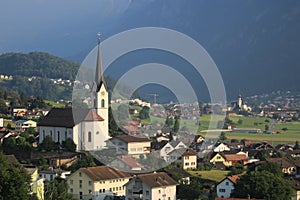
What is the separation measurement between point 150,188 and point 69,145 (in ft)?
37.0

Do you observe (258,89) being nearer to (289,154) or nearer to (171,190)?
(289,154)

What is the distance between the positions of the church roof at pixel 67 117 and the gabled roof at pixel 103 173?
10.7m

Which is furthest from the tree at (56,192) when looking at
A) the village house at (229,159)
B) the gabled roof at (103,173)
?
the village house at (229,159)

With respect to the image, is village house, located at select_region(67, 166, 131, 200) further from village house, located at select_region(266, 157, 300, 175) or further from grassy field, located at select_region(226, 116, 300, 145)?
grassy field, located at select_region(226, 116, 300, 145)

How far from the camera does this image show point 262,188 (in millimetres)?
26781

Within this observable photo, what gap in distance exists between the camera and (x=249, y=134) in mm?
66688

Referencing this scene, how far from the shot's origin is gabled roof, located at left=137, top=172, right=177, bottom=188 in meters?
29.1

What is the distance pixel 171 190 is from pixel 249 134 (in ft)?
125

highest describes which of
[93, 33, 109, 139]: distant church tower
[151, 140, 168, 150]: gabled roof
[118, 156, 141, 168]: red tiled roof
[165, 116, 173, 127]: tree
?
[93, 33, 109, 139]: distant church tower

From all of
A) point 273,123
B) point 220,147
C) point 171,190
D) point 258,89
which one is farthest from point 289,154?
point 258,89

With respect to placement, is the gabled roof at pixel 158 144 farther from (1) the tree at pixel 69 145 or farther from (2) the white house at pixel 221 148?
(1) the tree at pixel 69 145

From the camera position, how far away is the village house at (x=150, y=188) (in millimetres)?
28984

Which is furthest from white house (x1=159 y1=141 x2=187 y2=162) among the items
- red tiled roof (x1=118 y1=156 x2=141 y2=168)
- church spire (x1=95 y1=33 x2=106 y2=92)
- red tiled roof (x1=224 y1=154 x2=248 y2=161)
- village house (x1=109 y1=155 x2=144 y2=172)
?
church spire (x1=95 y1=33 x2=106 y2=92)

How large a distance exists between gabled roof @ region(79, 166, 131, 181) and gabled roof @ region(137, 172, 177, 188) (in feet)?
5.21
